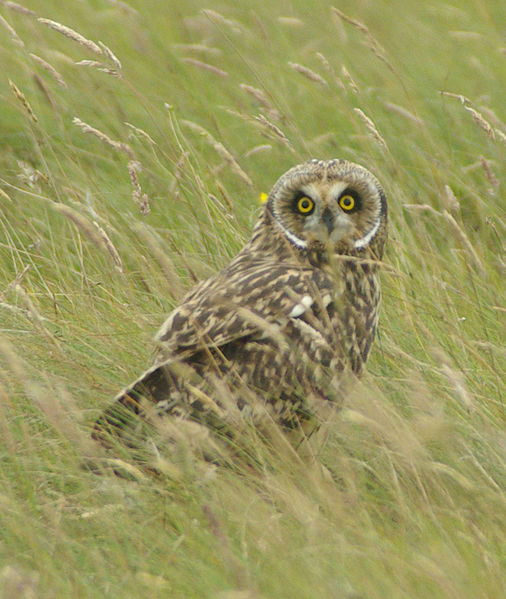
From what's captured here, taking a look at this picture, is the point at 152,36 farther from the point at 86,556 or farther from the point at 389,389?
the point at 86,556

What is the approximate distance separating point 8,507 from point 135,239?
187 cm

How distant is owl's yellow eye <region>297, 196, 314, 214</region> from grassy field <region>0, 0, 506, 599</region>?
425mm

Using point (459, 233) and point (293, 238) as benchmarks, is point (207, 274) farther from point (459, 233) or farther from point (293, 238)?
point (459, 233)

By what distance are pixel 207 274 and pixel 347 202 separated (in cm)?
83

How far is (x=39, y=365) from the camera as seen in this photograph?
142 inches

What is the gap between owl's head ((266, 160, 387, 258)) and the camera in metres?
3.41

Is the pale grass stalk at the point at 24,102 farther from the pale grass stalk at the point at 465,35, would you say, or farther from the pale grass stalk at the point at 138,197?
the pale grass stalk at the point at 465,35

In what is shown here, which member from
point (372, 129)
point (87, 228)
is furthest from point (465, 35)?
point (87, 228)

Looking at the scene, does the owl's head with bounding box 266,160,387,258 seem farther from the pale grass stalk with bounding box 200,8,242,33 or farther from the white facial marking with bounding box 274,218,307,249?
the pale grass stalk with bounding box 200,8,242,33

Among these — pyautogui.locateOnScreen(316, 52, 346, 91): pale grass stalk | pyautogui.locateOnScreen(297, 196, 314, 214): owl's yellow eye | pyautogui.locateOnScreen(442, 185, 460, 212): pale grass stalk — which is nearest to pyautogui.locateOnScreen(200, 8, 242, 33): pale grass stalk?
pyautogui.locateOnScreen(316, 52, 346, 91): pale grass stalk

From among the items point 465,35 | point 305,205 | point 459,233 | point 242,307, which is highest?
point 465,35

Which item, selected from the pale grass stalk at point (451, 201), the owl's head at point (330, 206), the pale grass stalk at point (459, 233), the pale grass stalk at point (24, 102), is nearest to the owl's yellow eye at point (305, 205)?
the owl's head at point (330, 206)

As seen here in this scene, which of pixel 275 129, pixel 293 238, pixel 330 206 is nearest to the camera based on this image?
pixel 330 206

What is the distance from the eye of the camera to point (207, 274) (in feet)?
13.6
